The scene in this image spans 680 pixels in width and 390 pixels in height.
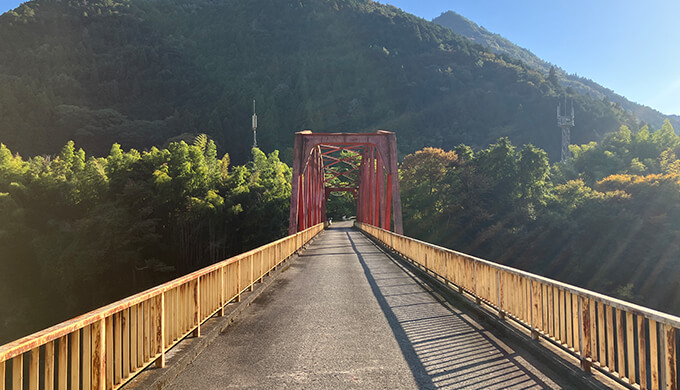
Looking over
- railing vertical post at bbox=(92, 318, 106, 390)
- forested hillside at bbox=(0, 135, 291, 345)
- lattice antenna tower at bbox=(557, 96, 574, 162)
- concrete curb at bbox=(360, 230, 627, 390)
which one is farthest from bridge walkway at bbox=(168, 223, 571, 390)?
lattice antenna tower at bbox=(557, 96, 574, 162)

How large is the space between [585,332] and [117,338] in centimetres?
413

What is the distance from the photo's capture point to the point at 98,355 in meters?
2.92

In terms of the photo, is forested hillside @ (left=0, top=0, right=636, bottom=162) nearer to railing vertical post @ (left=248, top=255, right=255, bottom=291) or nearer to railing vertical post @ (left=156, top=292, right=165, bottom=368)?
railing vertical post @ (left=248, top=255, right=255, bottom=291)

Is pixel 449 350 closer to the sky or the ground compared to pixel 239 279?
closer to the ground

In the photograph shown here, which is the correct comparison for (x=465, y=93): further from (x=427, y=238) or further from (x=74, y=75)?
(x=74, y=75)

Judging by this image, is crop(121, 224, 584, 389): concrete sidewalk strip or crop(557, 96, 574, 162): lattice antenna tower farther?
crop(557, 96, 574, 162): lattice antenna tower

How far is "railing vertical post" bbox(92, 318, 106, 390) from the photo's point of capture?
2.89 metres

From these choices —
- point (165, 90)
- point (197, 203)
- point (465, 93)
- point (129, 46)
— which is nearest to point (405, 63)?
point (465, 93)

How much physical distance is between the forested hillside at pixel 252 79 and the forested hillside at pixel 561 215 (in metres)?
42.6

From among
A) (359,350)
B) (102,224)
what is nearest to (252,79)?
(102,224)

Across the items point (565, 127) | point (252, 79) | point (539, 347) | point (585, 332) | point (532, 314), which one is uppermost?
point (252, 79)

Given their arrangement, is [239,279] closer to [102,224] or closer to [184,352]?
[184,352]

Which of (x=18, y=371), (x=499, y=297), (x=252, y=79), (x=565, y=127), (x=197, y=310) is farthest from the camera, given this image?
(x=252, y=79)

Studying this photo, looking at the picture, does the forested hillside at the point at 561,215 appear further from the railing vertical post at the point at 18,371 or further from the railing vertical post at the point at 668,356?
the railing vertical post at the point at 18,371
